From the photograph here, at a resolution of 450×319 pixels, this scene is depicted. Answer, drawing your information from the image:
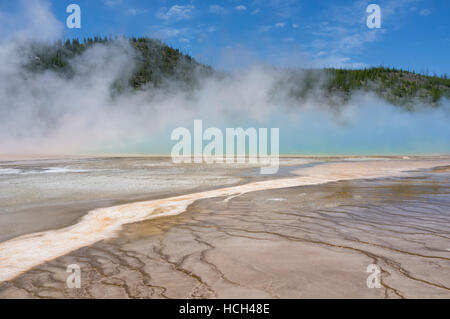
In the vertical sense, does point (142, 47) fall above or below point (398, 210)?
above

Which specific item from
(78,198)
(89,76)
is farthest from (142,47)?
(78,198)

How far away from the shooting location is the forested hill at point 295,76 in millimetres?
97312

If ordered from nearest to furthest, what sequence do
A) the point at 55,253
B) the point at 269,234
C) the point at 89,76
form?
1. the point at 55,253
2. the point at 269,234
3. the point at 89,76

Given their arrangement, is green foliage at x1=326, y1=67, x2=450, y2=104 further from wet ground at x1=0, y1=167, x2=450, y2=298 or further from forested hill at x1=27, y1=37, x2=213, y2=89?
wet ground at x1=0, y1=167, x2=450, y2=298

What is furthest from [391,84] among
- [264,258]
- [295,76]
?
[264,258]

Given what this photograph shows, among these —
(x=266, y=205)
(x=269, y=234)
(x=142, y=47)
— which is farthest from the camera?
(x=142, y=47)

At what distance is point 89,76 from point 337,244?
104m

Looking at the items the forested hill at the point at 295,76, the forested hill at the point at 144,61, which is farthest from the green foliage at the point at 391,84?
the forested hill at the point at 144,61

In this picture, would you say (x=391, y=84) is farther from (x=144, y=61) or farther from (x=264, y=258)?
(x=264, y=258)

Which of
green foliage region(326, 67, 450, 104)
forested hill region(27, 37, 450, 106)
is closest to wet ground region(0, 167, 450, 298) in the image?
forested hill region(27, 37, 450, 106)

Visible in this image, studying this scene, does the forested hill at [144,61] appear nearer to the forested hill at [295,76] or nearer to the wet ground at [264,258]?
the forested hill at [295,76]

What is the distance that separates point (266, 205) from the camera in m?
6.92

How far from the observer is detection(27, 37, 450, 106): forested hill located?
3831 inches
